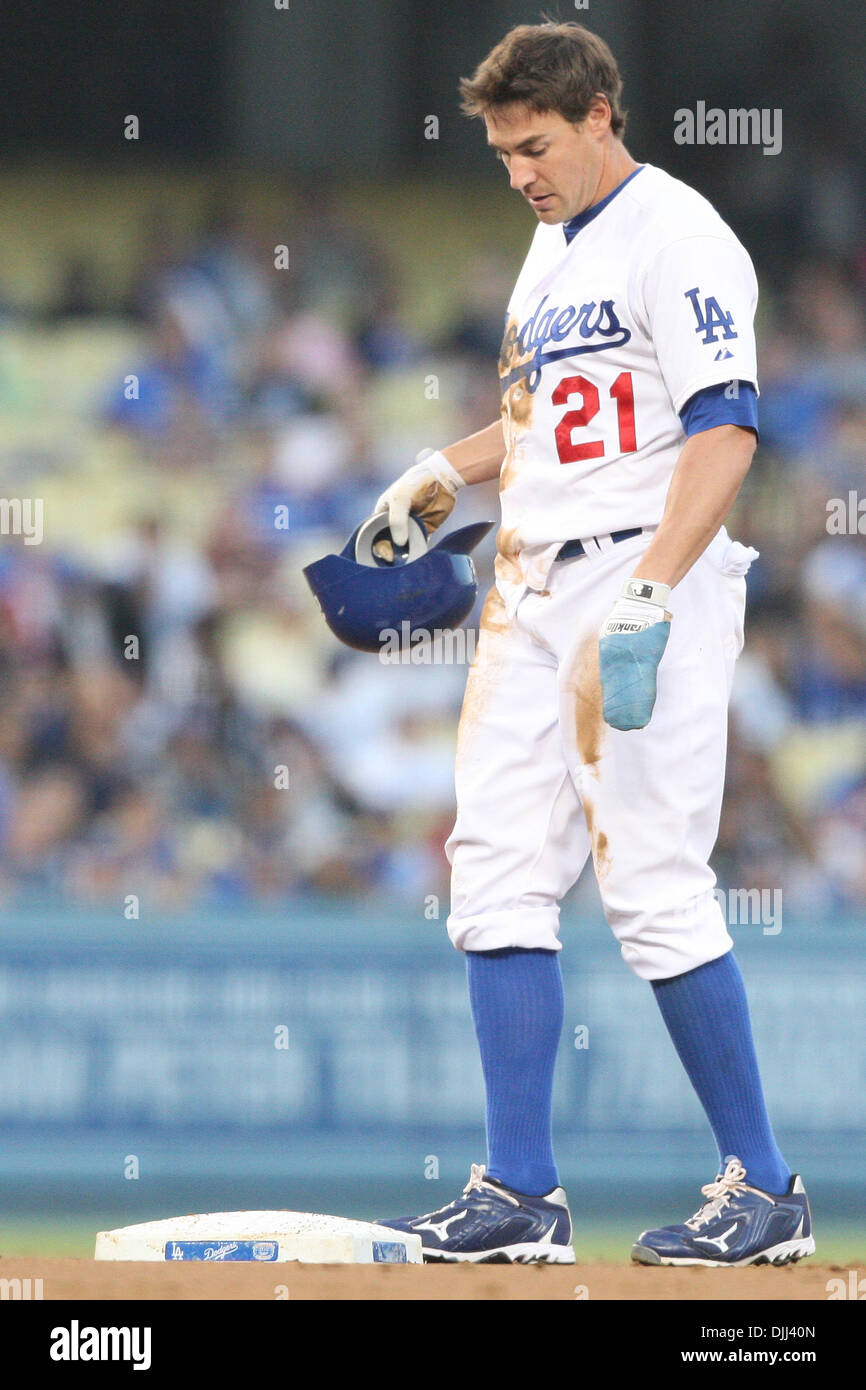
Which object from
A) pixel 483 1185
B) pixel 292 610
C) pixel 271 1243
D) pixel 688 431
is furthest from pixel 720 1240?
pixel 292 610

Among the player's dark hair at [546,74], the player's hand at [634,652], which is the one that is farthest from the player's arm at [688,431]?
the player's dark hair at [546,74]

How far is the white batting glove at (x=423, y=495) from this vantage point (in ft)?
12.1

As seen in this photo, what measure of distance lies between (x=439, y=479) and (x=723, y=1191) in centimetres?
144

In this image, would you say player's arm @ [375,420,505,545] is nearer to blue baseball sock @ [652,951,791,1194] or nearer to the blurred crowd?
blue baseball sock @ [652,951,791,1194]

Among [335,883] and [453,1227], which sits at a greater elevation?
[335,883]

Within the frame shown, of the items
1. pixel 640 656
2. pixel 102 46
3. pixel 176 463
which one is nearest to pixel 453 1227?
pixel 640 656

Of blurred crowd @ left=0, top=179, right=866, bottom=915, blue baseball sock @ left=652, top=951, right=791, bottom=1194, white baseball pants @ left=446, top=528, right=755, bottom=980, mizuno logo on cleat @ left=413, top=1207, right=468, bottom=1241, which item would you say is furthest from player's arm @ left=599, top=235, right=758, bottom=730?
blurred crowd @ left=0, top=179, right=866, bottom=915

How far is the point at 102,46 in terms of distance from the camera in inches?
365

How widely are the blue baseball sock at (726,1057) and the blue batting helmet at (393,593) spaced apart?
0.86 m

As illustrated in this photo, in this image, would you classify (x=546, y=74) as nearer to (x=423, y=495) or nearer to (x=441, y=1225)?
(x=423, y=495)

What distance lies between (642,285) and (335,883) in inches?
191

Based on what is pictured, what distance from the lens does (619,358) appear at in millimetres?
3213

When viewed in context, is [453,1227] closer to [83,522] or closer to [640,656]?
[640,656]

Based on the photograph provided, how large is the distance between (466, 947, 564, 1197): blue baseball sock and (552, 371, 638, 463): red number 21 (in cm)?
86
